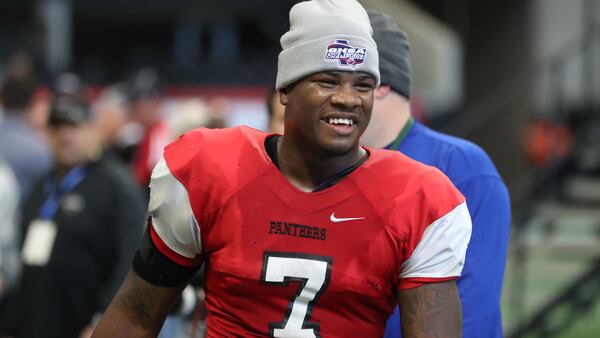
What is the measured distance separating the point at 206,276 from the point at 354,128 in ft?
1.88

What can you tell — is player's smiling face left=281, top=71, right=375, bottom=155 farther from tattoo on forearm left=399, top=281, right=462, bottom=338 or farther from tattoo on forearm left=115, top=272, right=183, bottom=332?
tattoo on forearm left=115, top=272, right=183, bottom=332

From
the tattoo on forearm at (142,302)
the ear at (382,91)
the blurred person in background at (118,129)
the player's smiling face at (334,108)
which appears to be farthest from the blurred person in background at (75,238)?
the player's smiling face at (334,108)

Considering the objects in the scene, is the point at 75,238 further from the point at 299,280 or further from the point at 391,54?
the point at 299,280

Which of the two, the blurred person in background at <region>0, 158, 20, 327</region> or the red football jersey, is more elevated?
the red football jersey

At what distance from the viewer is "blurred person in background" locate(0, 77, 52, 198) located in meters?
7.99

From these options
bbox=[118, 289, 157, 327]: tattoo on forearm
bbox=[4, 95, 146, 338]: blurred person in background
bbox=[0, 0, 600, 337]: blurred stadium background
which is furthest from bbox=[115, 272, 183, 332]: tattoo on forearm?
bbox=[0, 0, 600, 337]: blurred stadium background

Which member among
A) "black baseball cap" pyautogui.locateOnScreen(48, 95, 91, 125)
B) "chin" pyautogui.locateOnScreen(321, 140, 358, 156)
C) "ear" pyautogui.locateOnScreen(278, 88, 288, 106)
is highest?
"ear" pyautogui.locateOnScreen(278, 88, 288, 106)

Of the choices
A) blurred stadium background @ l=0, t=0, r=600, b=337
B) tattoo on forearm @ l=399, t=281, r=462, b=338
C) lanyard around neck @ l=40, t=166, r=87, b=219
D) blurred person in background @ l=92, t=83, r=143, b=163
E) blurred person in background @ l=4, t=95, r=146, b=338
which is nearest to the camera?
tattoo on forearm @ l=399, t=281, r=462, b=338

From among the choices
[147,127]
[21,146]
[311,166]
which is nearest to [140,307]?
[311,166]

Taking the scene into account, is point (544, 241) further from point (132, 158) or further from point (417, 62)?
point (417, 62)

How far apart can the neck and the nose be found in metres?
0.15

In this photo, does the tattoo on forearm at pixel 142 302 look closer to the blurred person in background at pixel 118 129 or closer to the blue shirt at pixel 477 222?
the blue shirt at pixel 477 222

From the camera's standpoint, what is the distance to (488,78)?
56.9 feet

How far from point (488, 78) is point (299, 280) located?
14.7 metres
